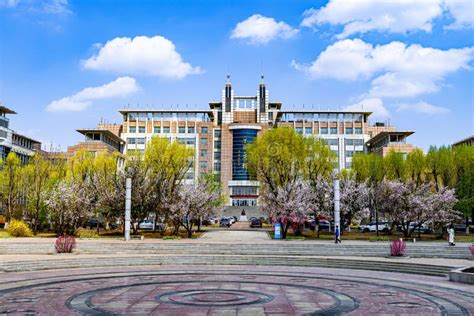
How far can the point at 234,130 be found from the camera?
350ft

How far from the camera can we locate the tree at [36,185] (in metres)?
47.4

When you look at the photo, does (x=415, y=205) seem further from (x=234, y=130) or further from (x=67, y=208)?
(x=234, y=130)

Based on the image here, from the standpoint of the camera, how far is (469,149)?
5238cm

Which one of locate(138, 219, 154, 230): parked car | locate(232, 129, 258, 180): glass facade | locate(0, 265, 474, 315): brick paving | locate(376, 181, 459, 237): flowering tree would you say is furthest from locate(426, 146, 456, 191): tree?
locate(232, 129, 258, 180): glass facade

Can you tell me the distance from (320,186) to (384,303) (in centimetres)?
3021

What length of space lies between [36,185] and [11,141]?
143 ft

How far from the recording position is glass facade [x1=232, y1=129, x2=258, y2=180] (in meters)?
105

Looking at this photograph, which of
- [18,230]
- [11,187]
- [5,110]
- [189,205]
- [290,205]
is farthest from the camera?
[5,110]

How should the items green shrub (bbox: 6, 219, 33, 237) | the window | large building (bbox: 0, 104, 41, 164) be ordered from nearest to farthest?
green shrub (bbox: 6, 219, 33, 237) → large building (bbox: 0, 104, 41, 164) → the window

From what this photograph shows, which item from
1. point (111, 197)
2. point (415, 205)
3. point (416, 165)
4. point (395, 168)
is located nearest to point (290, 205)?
point (415, 205)

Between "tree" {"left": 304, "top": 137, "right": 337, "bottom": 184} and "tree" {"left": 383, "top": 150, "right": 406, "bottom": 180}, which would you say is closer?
"tree" {"left": 304, "top": 137, "right": 337, "bottom": 184}

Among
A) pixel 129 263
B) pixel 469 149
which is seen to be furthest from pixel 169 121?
pixel 129 263

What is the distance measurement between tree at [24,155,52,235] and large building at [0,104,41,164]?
32149 millimetres

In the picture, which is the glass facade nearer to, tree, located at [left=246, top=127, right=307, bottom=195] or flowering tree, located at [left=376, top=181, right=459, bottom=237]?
tree, located at [left=246, top=127, right=307, bottom=195]
